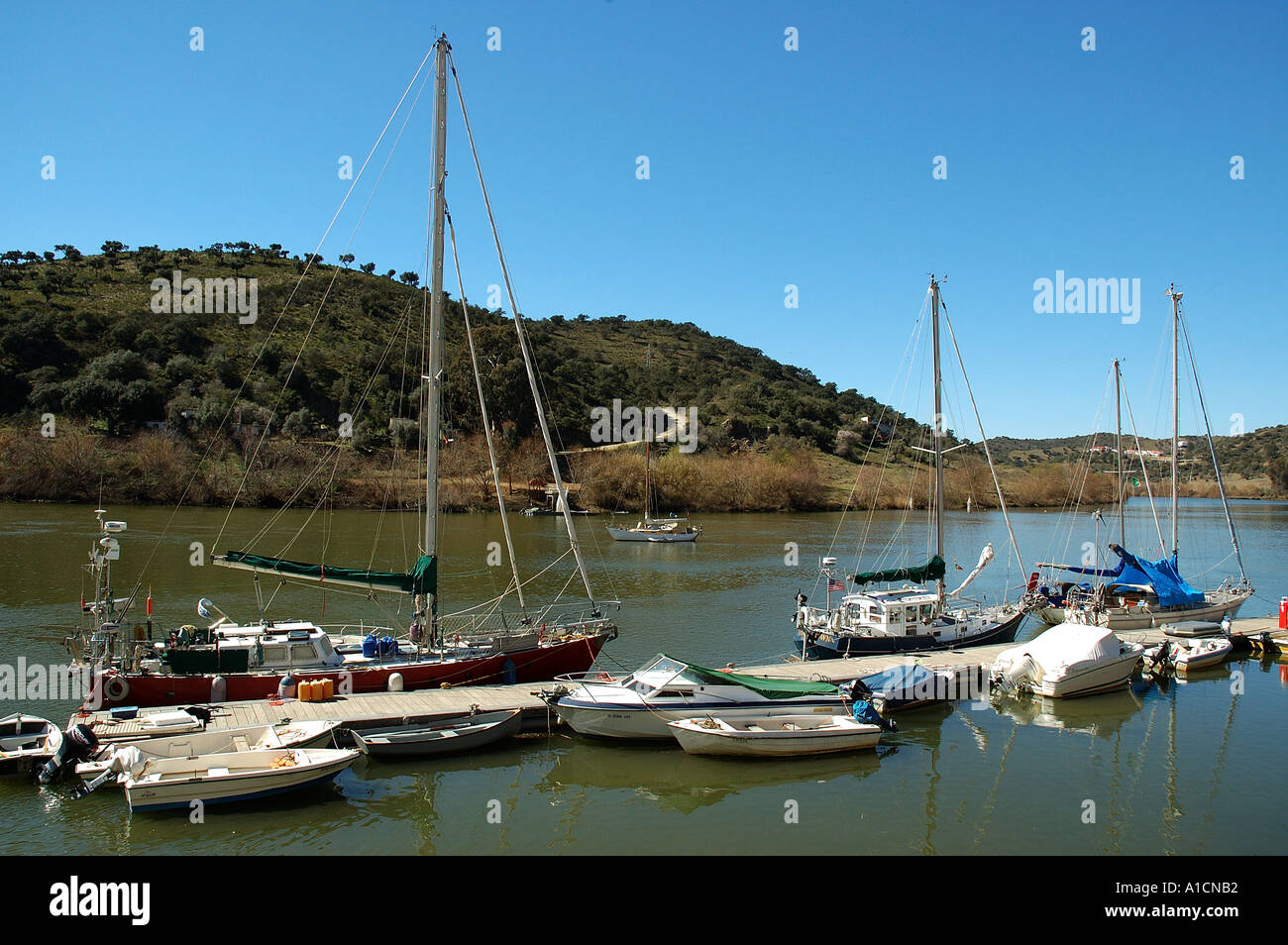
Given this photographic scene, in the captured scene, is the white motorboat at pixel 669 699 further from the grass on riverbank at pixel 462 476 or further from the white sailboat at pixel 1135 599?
the grass on riverbank at pixel 462 476

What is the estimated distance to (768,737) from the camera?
1967 cm

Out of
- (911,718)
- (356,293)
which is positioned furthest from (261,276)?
(911,718)

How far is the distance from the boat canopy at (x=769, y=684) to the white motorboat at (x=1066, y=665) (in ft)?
25.7

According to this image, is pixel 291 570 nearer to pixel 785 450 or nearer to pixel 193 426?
pixel 193 426

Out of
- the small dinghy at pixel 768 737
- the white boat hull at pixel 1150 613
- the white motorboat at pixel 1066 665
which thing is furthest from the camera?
the white boat hull at pixel 1150 613

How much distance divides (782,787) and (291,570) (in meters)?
14.2

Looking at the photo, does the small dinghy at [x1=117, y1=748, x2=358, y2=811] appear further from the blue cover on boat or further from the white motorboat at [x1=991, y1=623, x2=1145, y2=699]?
the blue cover on boat

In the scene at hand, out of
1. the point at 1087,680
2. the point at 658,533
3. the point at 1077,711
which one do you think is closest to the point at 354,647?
the point at 1077,711

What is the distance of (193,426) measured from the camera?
7975cm

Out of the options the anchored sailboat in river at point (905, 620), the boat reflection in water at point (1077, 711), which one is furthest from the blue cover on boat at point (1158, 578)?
the boat reflection in water at point (1077, 711)

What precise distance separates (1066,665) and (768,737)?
12.0 m

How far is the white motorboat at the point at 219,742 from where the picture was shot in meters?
16.6

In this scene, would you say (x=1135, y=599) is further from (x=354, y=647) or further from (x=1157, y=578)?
(x=354, y=647)
